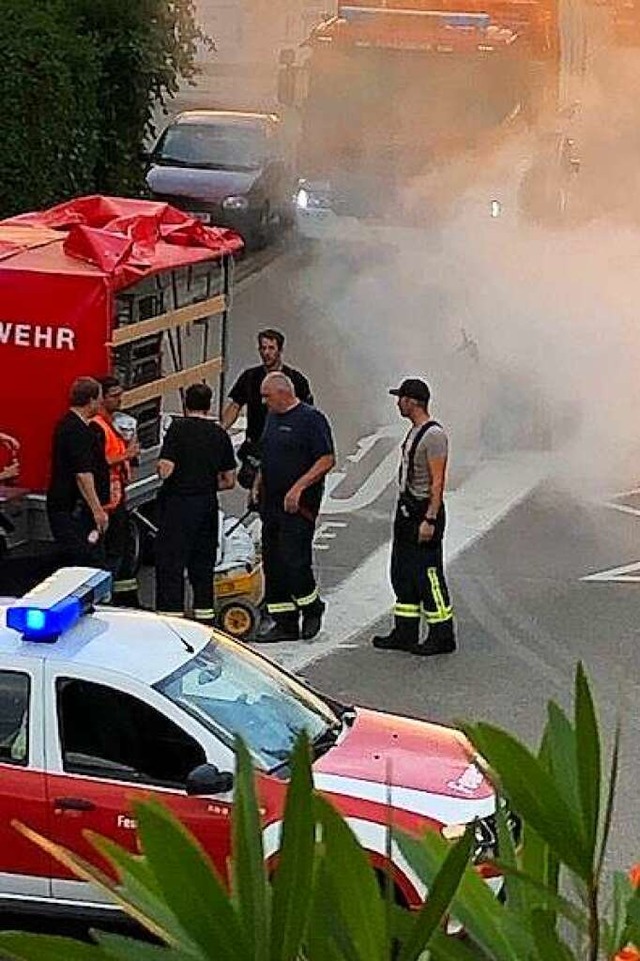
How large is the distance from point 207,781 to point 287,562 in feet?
16.3

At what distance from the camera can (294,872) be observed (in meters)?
1.74

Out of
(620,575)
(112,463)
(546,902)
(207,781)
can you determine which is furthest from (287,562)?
(546,902)

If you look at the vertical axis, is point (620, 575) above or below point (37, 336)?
below

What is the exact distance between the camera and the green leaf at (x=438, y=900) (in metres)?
1.79

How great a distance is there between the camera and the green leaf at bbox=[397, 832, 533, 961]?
190cm

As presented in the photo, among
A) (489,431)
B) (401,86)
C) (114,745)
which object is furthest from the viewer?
(401,86)

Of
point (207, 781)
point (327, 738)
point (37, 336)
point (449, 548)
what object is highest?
point (37, 336)

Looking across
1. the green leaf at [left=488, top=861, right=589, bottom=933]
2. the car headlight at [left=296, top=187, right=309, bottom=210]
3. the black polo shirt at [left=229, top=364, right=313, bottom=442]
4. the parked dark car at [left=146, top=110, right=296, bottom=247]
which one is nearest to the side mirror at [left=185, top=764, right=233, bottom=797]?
the green leaf at [left=488, top=861, right=589, bottom=933]

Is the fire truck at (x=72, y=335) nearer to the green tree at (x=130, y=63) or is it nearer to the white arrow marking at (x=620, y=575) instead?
the white arrow marking at (x=620, y=575)

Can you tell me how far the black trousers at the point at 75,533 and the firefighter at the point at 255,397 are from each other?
Result: 1700 millimetres

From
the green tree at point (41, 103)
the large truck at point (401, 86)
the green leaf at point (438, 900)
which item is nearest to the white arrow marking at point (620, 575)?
the green tree at point (41, 103)

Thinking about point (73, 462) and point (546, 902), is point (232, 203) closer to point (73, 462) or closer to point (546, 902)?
point (73, 462)

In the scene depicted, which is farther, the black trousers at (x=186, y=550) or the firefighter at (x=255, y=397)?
the firefighter at (x=255, y=397)

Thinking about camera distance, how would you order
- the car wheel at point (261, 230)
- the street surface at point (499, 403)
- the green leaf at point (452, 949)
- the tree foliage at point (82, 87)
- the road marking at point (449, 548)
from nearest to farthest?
the green leaf at point (452, 949), the street surface at point (499, 403), the road marking at point (449, 548), the tree foliage at point (82, 87), the car wheel at point (261, 230)
